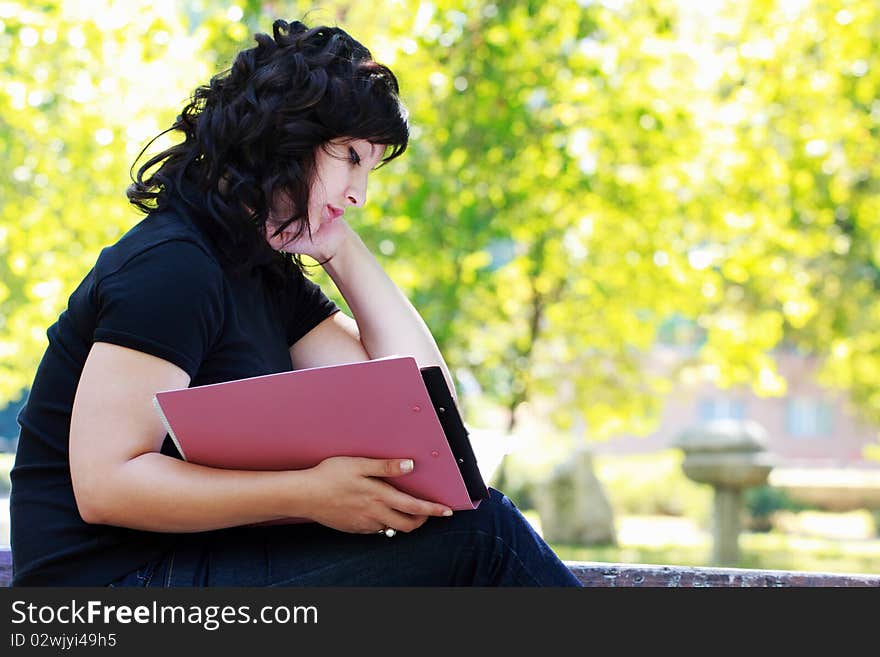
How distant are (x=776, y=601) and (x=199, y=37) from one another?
6.18m

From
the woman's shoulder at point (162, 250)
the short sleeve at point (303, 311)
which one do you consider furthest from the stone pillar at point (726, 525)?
the woman's shoulder at point (162, 250)

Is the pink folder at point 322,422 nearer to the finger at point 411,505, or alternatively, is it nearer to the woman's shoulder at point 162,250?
the finger at point 411,505

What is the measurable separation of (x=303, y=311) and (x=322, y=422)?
0.66 meters

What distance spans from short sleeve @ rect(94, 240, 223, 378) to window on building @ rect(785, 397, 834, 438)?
29013mm

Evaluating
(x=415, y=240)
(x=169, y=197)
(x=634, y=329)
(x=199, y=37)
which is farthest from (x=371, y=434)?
(x=634, y=329)

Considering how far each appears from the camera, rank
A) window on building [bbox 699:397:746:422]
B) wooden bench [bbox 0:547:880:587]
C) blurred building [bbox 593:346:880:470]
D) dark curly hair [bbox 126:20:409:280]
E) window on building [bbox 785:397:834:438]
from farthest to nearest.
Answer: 1. window on building [bbox 785:397:834:438]
2. window on building [bbox 699:397:746:422]
3. blurred building [bbox 593:346:880:470]
4. wooden bench [bbox 0:547:880:587]
5. dark curly hair [bbox 126:20:409:280]

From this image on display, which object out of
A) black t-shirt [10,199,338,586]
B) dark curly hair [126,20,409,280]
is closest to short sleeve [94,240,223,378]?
black t-shirt [10,199,338,586]

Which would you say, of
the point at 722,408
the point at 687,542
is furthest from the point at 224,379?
the point at 722,408

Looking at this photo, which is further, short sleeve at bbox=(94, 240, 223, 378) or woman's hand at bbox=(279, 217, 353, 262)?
woman's hand at bbox=(279, 217, 353, 262)

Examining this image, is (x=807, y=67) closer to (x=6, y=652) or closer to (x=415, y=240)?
(x=415, y=240)

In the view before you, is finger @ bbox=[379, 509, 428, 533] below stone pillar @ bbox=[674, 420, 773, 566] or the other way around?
below

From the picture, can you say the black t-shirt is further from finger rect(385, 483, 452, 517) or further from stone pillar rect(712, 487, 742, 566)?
stone pillar rect(712, 487, 742, 566)

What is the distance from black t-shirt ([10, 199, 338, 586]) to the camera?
5.40 ft

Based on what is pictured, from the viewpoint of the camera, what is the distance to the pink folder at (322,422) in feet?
5.27
